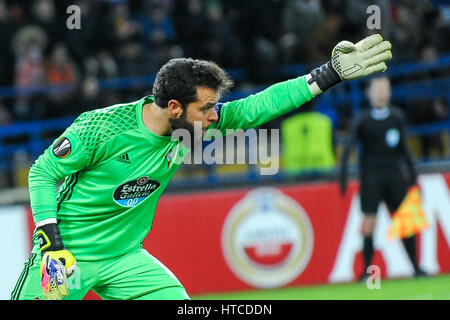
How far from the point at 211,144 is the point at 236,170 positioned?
3.08 feet

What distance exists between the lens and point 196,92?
5.20 meters

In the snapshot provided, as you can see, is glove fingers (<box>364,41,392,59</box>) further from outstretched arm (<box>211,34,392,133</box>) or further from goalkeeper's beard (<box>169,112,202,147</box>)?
goalkeeper's beard (<box>169,112,202,147</box>)

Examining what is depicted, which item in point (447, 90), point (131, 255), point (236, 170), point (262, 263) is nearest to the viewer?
point (131, 255)

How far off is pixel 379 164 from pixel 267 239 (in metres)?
1.55

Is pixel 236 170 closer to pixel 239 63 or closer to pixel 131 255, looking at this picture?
pixel 239 63

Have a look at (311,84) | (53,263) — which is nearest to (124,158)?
(53,263)

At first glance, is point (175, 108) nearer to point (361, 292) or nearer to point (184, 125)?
point (184, 125)

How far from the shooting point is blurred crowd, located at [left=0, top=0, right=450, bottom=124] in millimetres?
13172

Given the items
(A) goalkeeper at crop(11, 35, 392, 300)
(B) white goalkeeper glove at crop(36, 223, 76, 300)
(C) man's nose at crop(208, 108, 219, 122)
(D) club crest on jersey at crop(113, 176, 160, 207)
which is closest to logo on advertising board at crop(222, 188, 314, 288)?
(A) goalkeeper at crop(11, 35, 392, 300)

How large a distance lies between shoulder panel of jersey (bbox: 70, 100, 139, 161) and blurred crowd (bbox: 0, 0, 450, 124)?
7.21m

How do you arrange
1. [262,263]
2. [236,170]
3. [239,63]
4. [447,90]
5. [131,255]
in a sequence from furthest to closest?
[239,63] → [447,90] → [236,170] → [262,263] → [131,255]

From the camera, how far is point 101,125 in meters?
5.30

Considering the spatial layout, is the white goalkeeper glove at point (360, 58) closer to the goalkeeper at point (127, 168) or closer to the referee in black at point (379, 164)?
the goalkeeper at point (127, 168)

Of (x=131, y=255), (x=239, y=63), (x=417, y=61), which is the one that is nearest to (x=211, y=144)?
(x=239, y=63)
